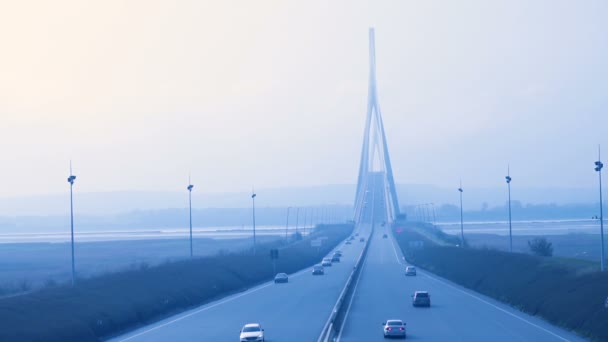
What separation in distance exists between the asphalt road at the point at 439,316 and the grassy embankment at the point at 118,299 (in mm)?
8368

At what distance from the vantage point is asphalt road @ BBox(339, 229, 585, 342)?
27047mm

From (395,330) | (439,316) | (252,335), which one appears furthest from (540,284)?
(252,335)

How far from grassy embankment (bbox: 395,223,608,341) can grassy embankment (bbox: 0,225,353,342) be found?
1475 cm

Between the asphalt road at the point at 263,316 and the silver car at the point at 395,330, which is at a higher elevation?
the silver car at the point at 395,330

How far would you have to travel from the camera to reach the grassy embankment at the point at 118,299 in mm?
27000

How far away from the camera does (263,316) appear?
34750 mm

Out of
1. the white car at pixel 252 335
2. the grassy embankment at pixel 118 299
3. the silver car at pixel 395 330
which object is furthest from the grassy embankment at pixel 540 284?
the grassy embankment at pixel 118 299

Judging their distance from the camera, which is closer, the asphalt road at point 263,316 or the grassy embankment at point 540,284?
the asphalt road at point 263,316

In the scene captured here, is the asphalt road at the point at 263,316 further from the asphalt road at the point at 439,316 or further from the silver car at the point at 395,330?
the silver car at the point at 395,330

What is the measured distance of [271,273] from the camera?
64812 mm

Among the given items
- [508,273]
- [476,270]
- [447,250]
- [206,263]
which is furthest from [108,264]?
[508,273]

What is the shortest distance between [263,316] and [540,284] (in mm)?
12949

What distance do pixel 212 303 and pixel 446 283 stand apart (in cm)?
1825

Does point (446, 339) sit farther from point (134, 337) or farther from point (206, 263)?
A: point (206, 263)
